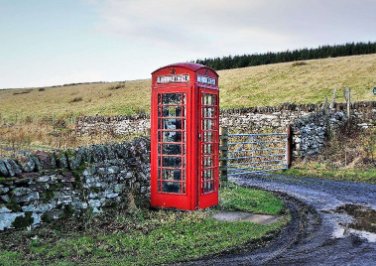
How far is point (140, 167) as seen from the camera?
9.11m

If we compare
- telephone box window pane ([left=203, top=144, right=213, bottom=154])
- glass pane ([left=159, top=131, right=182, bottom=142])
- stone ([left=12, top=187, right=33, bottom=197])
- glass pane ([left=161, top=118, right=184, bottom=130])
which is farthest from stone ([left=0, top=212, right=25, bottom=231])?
telephone box window pane ([left=203, top=144, right=213, bottom=154])

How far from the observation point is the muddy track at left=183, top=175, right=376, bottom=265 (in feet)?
19.6

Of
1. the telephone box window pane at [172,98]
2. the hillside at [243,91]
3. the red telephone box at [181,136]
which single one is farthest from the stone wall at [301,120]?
the telephone box window pane at [172,98]

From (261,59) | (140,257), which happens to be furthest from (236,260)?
(261,59)

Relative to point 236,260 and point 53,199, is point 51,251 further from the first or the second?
point 236,260

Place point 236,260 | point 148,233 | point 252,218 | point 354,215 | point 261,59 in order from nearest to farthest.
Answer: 1. point 236,260
2. point 148,233
3. point 252,218
4. point 354,215
5. point 261,59

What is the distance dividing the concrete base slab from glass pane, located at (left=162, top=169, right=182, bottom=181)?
0.93 metres

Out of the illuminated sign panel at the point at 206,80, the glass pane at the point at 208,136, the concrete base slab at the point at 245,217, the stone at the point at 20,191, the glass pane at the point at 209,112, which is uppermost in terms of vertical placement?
the illuminated sign panel at the point at 206,80

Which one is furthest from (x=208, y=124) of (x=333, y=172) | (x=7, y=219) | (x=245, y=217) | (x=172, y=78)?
(x=333, y=172)

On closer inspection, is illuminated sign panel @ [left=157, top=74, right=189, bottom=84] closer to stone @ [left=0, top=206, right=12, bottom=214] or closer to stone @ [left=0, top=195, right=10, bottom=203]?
stone @ [left=0, top=195, right=10, bottom=203]

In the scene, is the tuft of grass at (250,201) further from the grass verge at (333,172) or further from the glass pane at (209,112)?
the grass verge at (333,172)

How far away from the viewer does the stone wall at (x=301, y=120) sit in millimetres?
17812

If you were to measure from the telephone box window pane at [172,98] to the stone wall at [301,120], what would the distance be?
9882mm

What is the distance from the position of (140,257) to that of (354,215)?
15.7ft
